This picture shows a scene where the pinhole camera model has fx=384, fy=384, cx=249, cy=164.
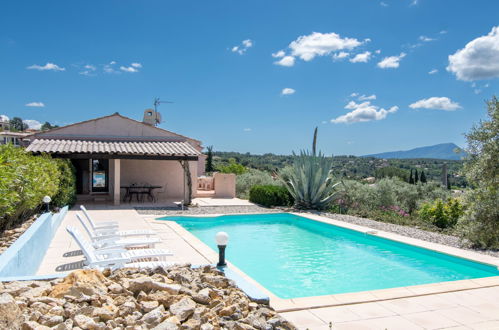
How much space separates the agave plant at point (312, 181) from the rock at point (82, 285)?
1253 cm

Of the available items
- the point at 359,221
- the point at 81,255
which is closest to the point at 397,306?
the point at 81,255

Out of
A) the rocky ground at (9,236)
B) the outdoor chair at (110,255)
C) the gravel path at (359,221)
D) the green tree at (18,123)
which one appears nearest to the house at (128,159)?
the gravel path at (359,221)

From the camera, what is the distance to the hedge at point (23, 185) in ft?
20.5

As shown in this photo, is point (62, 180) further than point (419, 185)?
No

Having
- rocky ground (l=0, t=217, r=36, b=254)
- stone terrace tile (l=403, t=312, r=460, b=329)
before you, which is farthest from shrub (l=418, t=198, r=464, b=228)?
rocky ground (l=0, t=217, r=36, b=254)

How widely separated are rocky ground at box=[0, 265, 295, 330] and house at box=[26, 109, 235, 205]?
1298 centimetres

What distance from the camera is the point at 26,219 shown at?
32.1 feet

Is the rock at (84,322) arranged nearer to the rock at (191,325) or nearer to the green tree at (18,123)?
the rock at (191,325)

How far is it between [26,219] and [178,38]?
52.5 ft

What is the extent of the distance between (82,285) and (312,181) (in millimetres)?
13097

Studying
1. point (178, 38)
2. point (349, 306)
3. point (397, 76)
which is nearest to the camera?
point (349, 306)

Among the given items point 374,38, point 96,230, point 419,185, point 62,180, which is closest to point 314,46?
point 374,38

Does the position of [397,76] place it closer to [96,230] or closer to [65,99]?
[96,230]

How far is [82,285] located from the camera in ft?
13.8
